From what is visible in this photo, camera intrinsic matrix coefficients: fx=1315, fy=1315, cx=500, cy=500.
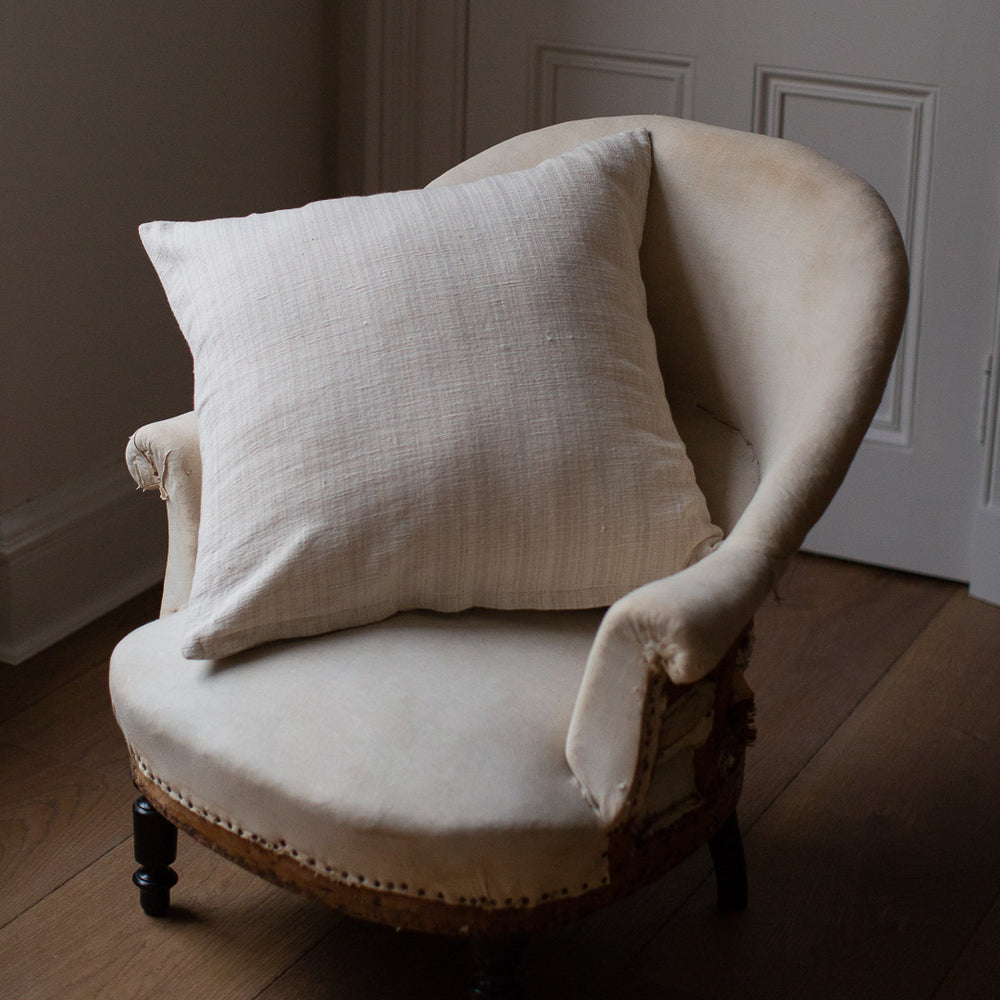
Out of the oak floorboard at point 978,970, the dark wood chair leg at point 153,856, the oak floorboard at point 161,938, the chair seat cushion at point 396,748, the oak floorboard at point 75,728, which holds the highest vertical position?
the chair seat cushion at point 396,748

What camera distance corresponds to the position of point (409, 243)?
47.4 inches

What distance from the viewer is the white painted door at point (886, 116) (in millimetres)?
1935

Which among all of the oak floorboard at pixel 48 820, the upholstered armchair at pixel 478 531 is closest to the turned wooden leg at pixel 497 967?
the upholstered armchair at pixel 478 531

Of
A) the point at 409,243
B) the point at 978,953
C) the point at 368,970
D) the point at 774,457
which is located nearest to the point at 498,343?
the point at 409,243

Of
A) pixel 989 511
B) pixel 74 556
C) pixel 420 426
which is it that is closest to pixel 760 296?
pixel 420 426

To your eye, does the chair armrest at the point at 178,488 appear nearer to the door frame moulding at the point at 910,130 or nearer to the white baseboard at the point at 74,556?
the white baseboard at the point at 74,556

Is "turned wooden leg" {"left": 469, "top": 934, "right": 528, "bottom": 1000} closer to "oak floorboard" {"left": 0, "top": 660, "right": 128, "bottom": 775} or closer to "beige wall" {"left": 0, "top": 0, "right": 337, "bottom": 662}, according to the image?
"oak floorboard" {"left": 0, "top": 660, "right": 128, "bottom": 775}

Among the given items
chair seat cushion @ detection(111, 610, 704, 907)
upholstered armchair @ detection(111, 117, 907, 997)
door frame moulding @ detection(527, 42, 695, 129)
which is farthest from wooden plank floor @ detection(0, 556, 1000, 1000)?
door frame moulding @ detection(527, 42, 695, 129)

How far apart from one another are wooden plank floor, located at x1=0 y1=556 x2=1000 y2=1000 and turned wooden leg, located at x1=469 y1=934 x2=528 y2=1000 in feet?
0.74

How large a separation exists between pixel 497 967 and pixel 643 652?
0.31 meters

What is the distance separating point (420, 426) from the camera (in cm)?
114

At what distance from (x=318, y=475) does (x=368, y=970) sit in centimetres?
54

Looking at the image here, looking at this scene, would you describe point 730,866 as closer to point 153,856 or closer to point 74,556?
point 153,856

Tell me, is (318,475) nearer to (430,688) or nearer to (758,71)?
(430,688)
